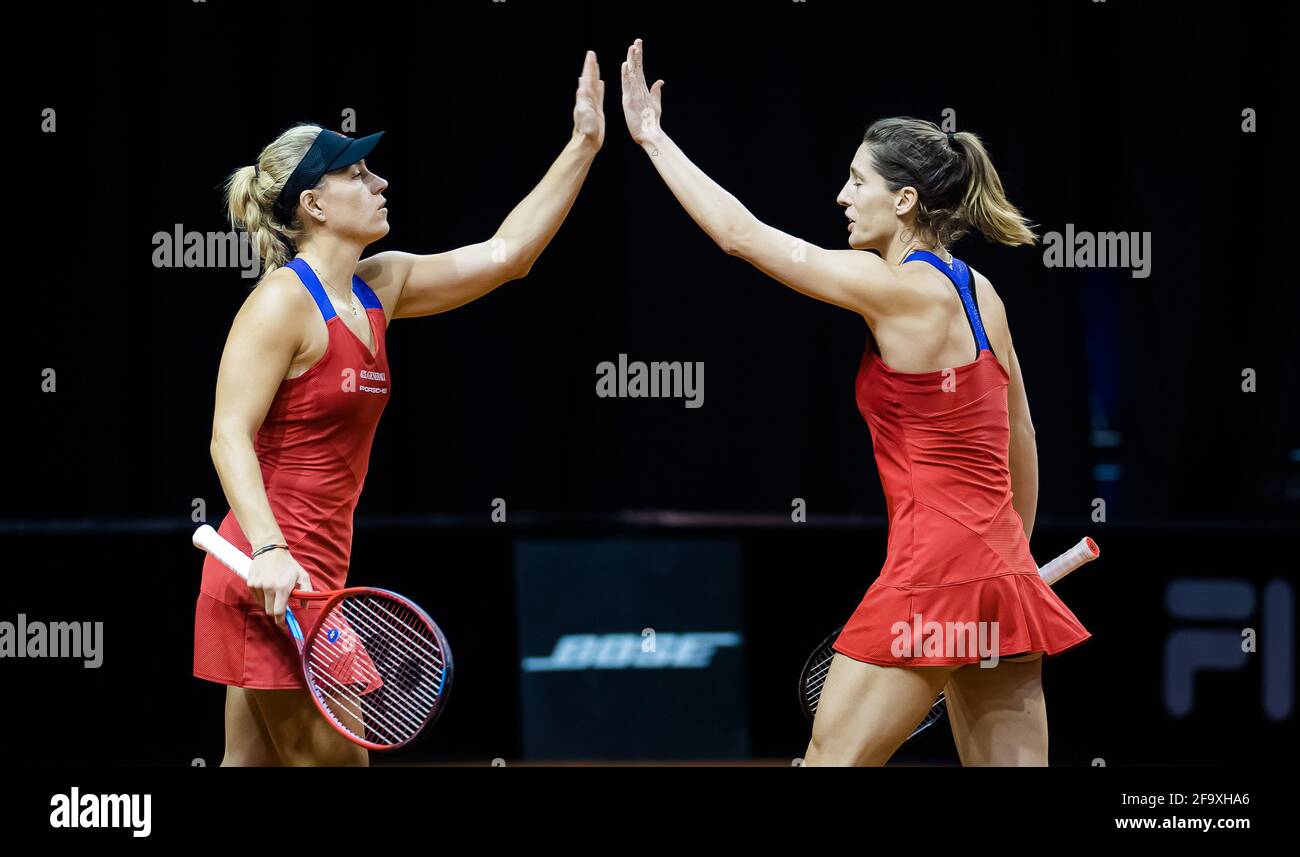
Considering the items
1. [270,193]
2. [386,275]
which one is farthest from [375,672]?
[270,193]

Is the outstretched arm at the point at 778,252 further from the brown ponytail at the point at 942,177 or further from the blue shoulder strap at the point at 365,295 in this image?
the blue shoulder strap at the point at 365,295

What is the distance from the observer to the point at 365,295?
3381 mm

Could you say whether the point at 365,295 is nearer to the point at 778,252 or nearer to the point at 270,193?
the point at 270,193

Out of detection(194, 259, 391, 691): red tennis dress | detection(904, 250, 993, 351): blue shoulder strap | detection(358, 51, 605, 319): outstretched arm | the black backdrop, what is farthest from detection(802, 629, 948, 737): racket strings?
the black backdrop

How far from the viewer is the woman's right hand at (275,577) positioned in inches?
115

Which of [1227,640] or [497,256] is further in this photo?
[1227,640]

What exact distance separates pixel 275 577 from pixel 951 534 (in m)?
1.32

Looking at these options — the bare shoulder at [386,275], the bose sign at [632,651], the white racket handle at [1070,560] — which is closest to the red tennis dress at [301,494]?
the bare shoulder at [386,275]

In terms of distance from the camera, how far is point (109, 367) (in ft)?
18.6

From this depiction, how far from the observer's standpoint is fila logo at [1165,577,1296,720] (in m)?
5.14
